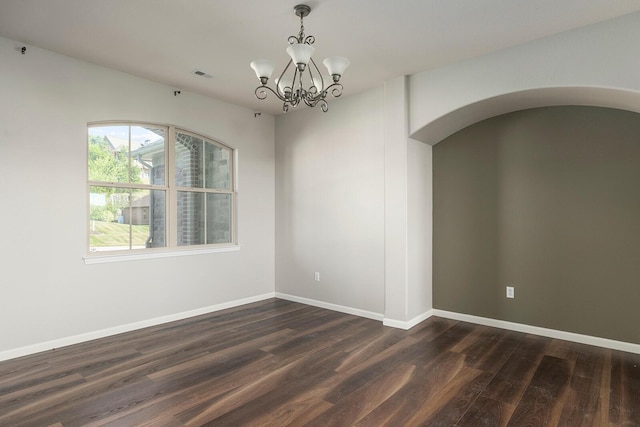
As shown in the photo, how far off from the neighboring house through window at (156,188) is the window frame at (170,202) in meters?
0.01

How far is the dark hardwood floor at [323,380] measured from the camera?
90.1 inches

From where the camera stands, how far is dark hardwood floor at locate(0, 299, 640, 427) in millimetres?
2289

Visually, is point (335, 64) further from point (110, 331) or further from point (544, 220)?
point (110, 331)

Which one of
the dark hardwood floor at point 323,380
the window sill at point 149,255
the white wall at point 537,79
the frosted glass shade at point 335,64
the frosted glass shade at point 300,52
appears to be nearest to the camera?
the dark hardwood floor at point 323,380

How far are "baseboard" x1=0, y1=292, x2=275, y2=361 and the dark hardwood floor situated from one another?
3.6 inches

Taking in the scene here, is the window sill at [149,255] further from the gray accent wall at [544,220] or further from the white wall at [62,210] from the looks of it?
the gray accent wall at [544,220]

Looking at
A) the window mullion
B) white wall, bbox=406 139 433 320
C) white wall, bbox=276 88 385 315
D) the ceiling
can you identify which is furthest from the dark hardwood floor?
the ceiling

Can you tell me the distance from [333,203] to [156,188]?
217cm

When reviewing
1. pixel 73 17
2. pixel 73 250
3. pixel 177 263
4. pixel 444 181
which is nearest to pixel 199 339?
pixel 177 263

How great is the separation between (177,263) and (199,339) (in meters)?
1.10

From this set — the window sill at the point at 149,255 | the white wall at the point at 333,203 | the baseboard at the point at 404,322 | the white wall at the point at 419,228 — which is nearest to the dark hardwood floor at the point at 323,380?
the baseboard at the point at 404,322

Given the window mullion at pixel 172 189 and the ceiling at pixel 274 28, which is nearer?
the ceiling at pixel 274 28

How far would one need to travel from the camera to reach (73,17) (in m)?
2.83

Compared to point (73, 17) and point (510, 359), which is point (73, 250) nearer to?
point (73, 17)
